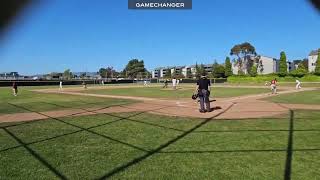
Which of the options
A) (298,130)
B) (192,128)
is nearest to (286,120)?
(298,130)

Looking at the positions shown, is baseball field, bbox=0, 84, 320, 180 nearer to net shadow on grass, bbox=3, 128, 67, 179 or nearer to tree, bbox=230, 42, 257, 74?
net shadow on grass, bbox=3, 128, 67, 179

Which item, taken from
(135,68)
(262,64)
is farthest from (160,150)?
(135,68)

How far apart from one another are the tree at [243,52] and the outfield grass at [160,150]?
104 meters

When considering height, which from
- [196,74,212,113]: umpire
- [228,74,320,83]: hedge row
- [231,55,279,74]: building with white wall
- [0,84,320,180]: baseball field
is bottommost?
[228,74,320,83]: hedge row

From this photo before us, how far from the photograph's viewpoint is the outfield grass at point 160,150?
19.3 feet

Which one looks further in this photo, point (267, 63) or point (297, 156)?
point (267, 63)

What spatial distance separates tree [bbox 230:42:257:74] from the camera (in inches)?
4473

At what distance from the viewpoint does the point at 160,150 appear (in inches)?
300

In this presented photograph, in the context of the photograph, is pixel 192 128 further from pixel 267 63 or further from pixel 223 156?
pixel 267 63

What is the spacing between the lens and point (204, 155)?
23.4 ft

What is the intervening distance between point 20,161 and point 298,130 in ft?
23.0

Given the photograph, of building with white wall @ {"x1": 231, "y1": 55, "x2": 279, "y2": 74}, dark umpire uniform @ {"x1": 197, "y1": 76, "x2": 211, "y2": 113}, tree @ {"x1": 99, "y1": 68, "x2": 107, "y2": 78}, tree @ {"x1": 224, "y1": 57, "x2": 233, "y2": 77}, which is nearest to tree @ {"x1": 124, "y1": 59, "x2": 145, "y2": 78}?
tree @ {"x1": 99, "y1": 68, "x2": 107, "y2": 78}

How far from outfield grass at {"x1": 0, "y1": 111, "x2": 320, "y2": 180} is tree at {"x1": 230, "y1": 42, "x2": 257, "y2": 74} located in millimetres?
104410

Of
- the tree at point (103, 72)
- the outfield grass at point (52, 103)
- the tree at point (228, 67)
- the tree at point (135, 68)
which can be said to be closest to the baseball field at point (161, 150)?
the outfield grass at point (52, 103)
